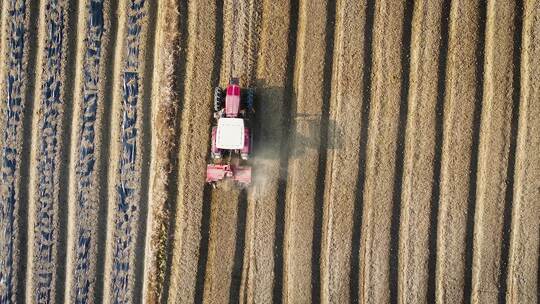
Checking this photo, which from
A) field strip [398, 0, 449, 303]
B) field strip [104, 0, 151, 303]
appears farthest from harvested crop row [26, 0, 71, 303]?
field strip [398, 0, 449, 303]

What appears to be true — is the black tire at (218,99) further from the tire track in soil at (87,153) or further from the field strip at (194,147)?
the tire track in soil at (87,153)

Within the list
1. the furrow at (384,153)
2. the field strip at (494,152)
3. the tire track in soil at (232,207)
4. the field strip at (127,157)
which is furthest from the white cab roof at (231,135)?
the field strip at (494,152)

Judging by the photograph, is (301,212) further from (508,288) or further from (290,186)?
(508,288)

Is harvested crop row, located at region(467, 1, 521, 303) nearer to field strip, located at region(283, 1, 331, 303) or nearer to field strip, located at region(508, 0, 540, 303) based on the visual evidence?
field strip, located at region(508, 0, 540, 303)

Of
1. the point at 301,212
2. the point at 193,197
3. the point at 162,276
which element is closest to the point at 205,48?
the point at 193,197

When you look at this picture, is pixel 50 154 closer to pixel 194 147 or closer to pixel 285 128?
pixel 194 147

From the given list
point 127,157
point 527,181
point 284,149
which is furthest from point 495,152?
point 127,157
